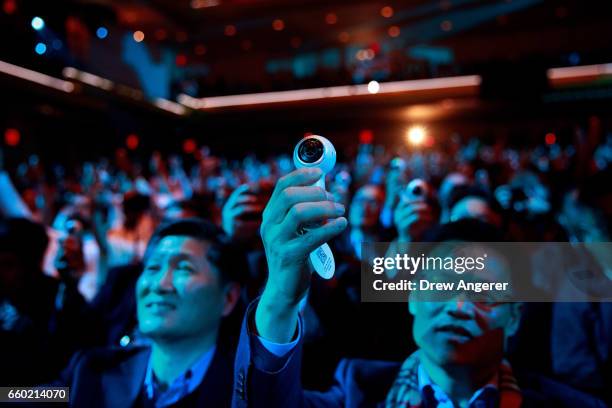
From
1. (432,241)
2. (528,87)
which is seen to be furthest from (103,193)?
(528,87)

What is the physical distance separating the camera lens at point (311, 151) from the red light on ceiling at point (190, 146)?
10.7 m

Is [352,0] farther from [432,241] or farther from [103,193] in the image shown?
[432,241]

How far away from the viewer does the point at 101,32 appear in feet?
33.7

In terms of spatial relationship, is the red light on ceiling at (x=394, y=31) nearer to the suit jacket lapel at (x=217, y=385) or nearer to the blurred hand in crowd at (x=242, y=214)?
the blurred hand in crowd at (x=242, y=214)

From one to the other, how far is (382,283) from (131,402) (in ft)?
1.96

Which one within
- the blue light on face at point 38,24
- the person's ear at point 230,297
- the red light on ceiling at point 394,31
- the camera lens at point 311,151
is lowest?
the person's ear at point 230,297

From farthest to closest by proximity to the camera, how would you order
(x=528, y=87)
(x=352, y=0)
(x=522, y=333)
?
(x=352, y=0) → (x=528, y=87) → (x=522, y=333)

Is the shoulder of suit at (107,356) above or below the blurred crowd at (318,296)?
below

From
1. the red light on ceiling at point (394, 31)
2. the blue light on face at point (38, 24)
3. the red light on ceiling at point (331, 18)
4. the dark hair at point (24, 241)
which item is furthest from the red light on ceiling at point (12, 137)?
the dark hair at point (24, 241)

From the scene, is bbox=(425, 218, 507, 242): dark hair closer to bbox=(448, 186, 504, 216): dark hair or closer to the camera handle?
the camera handle

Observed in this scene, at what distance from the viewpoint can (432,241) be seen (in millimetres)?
1176

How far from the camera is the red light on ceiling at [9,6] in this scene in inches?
314

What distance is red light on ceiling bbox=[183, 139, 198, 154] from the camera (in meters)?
11.3

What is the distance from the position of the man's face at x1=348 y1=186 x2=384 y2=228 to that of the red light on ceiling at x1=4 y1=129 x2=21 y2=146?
28.0ft
